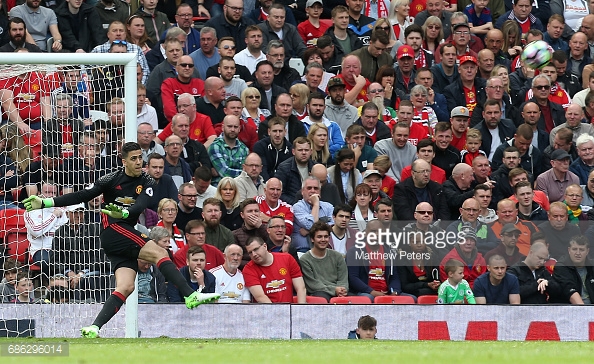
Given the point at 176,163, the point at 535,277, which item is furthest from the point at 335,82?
the point at 535,277

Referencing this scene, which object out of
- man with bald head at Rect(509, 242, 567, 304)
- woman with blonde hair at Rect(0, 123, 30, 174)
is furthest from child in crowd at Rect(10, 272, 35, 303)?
man with bald head at Rect(509, 242, 567, 304)

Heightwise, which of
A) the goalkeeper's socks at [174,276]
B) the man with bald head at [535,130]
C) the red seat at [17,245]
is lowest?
the goalkeeper's socks at [174,276]

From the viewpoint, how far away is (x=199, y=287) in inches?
526

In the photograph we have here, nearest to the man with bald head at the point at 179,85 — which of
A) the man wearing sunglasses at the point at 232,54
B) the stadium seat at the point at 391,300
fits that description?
the man wearing sunglasses at the point at 232,54

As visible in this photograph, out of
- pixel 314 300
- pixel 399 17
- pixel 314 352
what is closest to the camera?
pixel 314 352

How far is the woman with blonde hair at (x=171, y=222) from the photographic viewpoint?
14.1 metres

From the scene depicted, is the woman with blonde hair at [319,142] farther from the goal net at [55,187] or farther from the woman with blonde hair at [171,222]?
the goal net at [55,187]

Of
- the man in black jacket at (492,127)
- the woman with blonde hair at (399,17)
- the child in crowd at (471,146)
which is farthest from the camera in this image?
the woman with blonde hair at (399,17)

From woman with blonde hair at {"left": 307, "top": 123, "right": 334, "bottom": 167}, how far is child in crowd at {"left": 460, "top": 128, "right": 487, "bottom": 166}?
2.05m

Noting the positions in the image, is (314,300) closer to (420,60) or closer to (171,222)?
(171,222)

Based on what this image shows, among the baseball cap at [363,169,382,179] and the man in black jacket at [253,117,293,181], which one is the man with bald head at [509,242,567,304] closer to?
the baseball cap at [363,169,382,179]

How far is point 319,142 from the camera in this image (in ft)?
51.9

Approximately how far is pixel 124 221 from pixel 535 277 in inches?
224

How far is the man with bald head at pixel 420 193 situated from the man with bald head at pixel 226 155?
7.14ft
